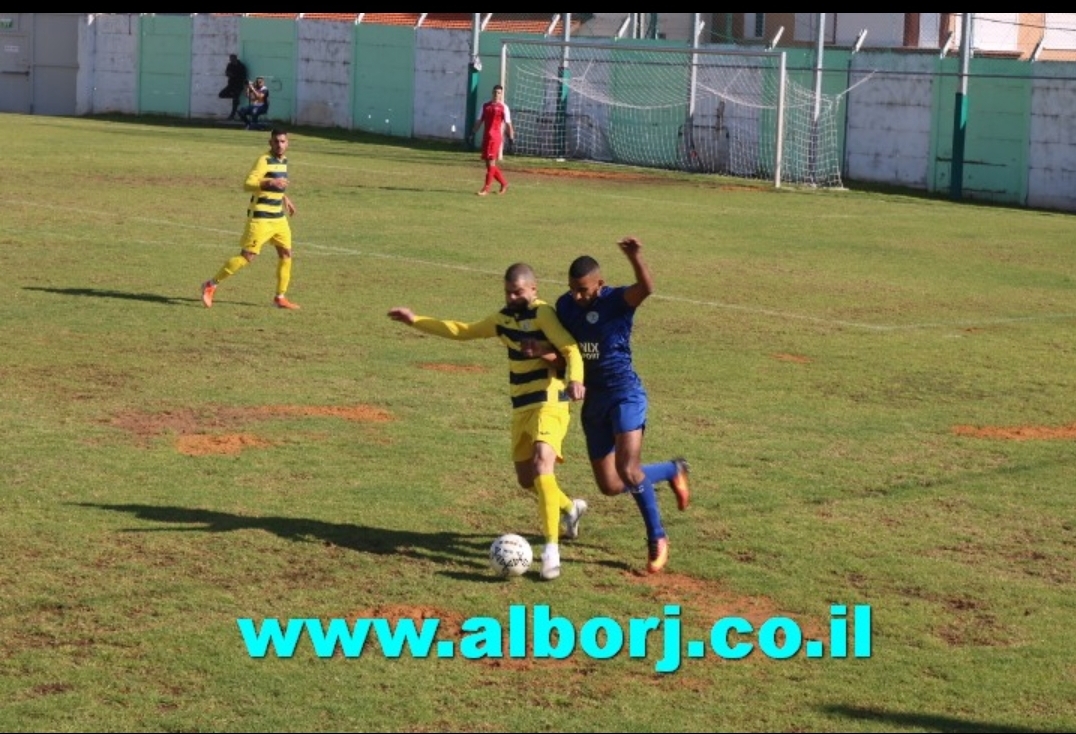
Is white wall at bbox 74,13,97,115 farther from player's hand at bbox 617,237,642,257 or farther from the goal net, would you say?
player's hand at bbox 617,237,642,257

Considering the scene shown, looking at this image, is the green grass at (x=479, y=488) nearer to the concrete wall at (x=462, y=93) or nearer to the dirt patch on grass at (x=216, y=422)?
the dirt patch on grass at (x=216, y=422)

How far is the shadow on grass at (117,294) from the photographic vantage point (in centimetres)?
1944

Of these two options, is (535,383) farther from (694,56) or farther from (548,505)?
(694,56)

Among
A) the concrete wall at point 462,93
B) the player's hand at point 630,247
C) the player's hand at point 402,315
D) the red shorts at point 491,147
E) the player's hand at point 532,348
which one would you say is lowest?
the player's hand at point 532,348

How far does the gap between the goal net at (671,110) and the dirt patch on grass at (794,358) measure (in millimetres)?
21788

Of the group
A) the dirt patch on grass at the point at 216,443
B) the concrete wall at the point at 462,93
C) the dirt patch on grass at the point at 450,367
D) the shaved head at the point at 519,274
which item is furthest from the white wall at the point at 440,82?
the shaved head at the point at 519,274

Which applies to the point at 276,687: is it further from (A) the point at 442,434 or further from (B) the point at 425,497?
(A) the point at 442,434

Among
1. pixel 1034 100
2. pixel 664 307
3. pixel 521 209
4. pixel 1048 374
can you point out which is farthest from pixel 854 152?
pixel 1048 374

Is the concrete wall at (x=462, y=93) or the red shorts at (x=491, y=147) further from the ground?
the concrete wall at (x=462, y=93)

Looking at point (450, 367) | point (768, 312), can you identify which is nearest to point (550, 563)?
point (450, 367)

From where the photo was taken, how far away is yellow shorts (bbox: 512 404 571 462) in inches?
362

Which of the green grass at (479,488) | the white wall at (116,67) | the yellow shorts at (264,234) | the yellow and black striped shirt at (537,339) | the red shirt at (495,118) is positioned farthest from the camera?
the white wall at (116,67)

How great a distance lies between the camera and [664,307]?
20.6 metres

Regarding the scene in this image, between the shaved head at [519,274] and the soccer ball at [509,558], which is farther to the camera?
the shaved head at [519,274]
